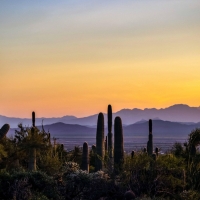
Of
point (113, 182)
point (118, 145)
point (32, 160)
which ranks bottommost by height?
point (113, 182)

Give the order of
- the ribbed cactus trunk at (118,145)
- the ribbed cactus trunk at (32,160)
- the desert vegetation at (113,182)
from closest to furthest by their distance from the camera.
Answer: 1. the desert vegetation at (113,182)
2. the ribbed cactus trunk at (118,145)
3. the ribbed cactus trunk at (32,160)

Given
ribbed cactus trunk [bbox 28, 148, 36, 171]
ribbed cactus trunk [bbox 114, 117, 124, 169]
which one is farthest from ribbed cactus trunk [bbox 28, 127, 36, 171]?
ribbed cactus trunk [bbox 114, 117, 124, 169]

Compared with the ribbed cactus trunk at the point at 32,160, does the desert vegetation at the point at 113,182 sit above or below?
below

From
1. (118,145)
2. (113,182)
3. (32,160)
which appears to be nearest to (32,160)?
(32,160)

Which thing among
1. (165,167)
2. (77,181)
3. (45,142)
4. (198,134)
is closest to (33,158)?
(45,142)

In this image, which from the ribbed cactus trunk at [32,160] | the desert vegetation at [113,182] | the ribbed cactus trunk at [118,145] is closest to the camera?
the desert vegetation at [113,182]

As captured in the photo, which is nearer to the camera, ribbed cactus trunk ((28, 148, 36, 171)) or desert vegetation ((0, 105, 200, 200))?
desert vegetation ((0, 105, 200, 200))

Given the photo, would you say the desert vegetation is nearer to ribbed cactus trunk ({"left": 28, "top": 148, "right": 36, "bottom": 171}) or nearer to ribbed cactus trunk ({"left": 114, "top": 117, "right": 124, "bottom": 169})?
ribbed cactus trunk ({"left": 114, "top": 117, "right": 124, "bottom": 169})

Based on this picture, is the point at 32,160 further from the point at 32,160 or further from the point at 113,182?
the point at 113,182

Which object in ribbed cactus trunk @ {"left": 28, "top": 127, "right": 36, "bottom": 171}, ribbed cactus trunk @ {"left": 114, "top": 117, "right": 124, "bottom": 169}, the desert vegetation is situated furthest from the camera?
ribbed cactus trunk @ {"left": 28, "top": 127, "right": 36, "bottom": 171}

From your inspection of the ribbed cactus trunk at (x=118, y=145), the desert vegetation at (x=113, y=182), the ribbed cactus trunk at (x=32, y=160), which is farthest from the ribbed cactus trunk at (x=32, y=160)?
the ribbed cactus trunk at (x=118, y=145)

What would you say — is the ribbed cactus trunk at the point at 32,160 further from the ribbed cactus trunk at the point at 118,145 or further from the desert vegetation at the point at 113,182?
the ribbed cactus trunk at the point at 118,145

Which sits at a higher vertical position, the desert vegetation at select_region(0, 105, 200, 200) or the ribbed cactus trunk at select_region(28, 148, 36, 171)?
the ribbed cactus trunk at select_region(28, 148, 36, 171)

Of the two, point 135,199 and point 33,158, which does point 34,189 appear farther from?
point 33,158
